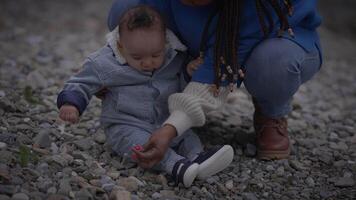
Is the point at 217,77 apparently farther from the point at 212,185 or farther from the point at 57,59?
the point at 57,59

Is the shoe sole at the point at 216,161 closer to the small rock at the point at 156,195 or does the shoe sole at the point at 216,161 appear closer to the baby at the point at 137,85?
the baby at the point at 137,85

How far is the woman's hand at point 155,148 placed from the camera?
5.74 feet

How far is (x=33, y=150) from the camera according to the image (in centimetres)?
180

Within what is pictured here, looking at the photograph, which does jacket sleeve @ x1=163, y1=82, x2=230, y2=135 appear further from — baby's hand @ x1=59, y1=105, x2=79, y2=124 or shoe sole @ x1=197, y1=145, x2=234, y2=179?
baby's hand @ x1=59, y1=105, x2=79, y2=124

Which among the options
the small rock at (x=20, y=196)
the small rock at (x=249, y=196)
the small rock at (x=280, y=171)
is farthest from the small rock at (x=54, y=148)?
the small rock at (x=280, y=171)

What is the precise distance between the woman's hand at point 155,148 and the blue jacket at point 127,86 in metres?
0.18

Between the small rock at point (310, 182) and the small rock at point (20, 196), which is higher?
the small rock at point (20, 196)

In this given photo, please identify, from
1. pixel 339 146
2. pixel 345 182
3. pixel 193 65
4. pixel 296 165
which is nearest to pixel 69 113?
pixel 193 65

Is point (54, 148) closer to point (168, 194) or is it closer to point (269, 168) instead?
point (168, 194)

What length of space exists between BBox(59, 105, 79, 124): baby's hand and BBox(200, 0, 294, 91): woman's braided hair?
18.3 inches

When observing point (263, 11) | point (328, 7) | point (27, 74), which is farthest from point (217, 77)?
point (328, 7)

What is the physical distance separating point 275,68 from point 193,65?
0.29 metres

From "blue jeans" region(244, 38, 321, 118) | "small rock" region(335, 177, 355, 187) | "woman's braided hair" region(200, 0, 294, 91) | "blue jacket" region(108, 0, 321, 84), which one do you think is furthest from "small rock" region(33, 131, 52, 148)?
"small rock" region(335, 177, 355, 187)

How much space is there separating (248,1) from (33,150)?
0.86 meters
